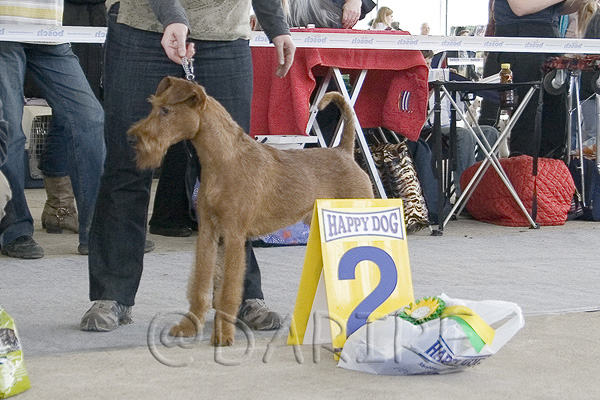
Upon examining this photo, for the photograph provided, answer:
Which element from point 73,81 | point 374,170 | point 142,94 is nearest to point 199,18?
point 142,94

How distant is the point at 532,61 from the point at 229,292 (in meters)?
3.63

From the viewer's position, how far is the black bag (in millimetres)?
5496

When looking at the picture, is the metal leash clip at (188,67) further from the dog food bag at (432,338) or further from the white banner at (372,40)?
the white banner at (372,40)

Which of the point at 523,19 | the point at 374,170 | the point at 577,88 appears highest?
the point at 523,19

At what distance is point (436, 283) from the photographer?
3418mm

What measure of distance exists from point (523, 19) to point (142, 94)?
3.54 m

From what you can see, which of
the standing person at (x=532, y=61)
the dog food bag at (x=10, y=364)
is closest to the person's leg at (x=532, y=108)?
the standing person at (x=532, y=61)

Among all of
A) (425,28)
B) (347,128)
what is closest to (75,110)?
(347,128)

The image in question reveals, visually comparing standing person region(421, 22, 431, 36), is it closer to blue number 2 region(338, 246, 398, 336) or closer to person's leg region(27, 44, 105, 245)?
person's leg region(27, 44, 105, 245)

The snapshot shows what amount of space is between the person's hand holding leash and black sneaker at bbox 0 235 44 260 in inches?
74.9

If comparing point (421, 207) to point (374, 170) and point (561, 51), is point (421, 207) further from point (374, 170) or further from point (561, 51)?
point (561, 51)

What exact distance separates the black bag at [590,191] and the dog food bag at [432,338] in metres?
3.53

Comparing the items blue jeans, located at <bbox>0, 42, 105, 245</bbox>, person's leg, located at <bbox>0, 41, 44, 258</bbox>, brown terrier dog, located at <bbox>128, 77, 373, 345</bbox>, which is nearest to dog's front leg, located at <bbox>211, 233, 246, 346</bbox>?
brown terrier dog, located at <bbox>128, 77, 373, 345</bbox>

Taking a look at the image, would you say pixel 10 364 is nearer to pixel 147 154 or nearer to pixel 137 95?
pixel 147 154
